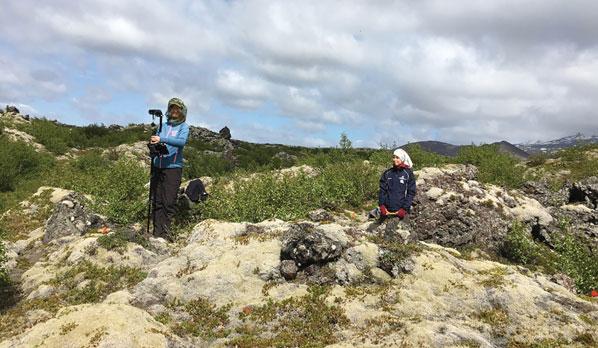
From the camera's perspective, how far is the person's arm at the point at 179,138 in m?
15.4

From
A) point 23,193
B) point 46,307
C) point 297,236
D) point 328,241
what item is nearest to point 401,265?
point 328,241

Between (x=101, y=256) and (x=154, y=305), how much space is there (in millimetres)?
4021

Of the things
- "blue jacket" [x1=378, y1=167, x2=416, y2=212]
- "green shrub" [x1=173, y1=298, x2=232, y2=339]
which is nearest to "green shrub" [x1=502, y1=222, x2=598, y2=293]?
"blue jacket" [x1=378, y1=167, x2=416, y2=212]

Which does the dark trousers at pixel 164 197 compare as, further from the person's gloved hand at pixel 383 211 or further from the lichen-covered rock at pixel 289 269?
the person's gloved hand at pixel 383 211

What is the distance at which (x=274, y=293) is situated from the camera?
11086 millimetres

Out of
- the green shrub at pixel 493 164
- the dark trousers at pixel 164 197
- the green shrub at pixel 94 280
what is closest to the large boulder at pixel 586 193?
Answer: the green shrub at pixel 493 164

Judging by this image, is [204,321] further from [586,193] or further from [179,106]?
[586,193]

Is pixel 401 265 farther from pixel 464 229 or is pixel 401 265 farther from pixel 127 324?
pixel 464 229

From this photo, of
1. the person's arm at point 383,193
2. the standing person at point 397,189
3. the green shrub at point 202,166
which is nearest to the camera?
the standing person at point 397,189

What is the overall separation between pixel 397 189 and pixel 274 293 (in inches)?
261

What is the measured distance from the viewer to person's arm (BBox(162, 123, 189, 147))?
15423 mm

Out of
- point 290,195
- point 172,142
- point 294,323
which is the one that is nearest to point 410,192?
point 290,195

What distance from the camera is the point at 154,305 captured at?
35.2 feet

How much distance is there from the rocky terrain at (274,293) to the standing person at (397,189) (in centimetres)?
83
